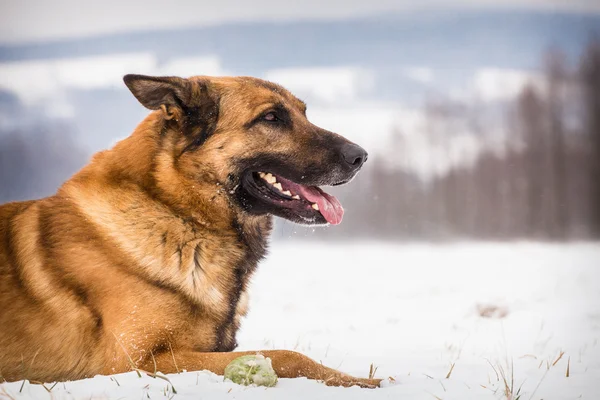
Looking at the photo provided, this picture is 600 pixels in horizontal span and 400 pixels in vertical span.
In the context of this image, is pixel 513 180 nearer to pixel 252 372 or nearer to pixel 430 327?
pixel 430 327

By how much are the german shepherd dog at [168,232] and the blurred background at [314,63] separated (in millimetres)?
365

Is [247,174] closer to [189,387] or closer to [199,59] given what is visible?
[189,387]

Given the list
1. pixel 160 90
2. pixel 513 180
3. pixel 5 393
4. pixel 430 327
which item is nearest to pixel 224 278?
pixel 160 90

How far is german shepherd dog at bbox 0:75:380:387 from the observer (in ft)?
9.31

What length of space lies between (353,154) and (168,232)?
1225 mm

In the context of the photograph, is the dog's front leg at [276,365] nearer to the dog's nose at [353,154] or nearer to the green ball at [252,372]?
the green ball at [252,372]

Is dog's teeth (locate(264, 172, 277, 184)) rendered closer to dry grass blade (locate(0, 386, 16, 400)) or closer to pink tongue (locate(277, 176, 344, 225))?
pink tongue (locate(277, 176, 344, 225))

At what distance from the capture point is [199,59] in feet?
16.7

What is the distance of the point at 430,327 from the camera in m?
4.96

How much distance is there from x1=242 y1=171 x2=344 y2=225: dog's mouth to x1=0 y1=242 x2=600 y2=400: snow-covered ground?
0.50m

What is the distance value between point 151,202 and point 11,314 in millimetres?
943

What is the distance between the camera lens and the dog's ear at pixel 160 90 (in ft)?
10.0

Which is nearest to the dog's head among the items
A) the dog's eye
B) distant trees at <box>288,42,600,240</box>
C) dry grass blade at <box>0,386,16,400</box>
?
the dog's eye

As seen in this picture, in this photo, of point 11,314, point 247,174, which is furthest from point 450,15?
point 11,314
